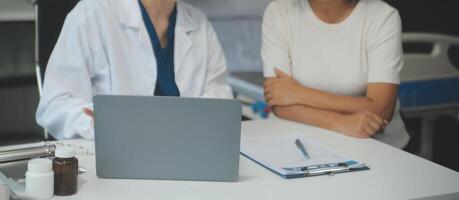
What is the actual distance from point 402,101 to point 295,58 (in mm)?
874

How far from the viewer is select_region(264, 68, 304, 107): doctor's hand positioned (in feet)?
6.59

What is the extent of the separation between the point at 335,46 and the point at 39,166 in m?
1.23

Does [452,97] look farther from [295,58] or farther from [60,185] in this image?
[60,185]

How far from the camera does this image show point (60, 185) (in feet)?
3.95

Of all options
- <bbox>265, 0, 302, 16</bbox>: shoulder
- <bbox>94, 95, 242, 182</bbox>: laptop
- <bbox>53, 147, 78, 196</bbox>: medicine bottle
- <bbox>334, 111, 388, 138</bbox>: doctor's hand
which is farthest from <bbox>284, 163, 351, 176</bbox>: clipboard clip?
<bbox>265, 0, 302, 16</bbox>: shoulder

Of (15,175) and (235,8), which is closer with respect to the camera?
(15,175)

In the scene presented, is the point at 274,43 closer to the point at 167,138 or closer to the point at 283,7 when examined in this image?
the point at 283,7

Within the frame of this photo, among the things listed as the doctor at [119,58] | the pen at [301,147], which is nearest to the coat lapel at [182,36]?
the doctor at [119,58]

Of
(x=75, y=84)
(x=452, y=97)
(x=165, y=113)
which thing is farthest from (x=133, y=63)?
(x=452, y=97)

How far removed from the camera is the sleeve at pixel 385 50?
202cm

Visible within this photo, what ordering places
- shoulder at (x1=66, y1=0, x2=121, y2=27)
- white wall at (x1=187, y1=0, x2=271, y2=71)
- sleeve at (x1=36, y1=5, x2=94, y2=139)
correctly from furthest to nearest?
white wall at (x1=187, y1=0, x2=271, y2=71), shoulder at (x1=66, y1=0, x2=121, y2=27), sleeve at (x1=36, y1=5, x2=94, y2=139)

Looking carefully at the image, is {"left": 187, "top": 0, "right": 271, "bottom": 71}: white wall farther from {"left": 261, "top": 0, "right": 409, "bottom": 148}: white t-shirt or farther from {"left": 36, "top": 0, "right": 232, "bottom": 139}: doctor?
{"left": 36, "top": 0, "right": 232, "bottom": 139}: doctor

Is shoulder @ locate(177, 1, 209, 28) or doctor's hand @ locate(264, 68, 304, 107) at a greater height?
shoulder @ locate(177, 1, 209, 28)

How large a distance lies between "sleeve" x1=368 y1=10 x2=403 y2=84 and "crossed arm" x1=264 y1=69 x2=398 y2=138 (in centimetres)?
3
